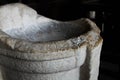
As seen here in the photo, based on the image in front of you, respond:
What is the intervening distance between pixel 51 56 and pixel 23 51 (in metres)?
0.12

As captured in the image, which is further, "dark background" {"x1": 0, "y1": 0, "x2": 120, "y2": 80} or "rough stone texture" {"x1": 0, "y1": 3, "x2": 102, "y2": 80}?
"dark background" {"x1": 0, "y1": 0, "x2": 120, "y2": 80}

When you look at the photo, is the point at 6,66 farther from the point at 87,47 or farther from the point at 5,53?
the point at 87,47

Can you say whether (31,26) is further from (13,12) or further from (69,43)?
(69,43)

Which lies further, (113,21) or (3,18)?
(113,21)

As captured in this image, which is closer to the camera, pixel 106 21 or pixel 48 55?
pixel 48 55

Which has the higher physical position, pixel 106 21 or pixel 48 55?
pixel 48 55

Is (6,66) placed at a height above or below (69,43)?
below

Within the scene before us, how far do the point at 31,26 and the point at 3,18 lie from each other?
23cm

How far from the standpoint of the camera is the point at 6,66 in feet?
3.90

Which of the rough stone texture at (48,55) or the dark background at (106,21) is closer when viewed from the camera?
the rough stone texture at (48,55)

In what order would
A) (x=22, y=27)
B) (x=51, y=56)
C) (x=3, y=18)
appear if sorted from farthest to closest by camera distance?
1. (x=22, y=27)
2. (x=3, y=18)
3. (x=51, y=56)

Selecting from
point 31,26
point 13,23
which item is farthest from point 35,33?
point 13,23

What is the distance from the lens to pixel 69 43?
3.72 feet

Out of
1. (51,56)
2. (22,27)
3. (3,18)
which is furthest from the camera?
(22,27)
